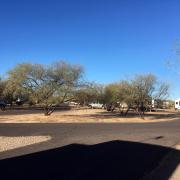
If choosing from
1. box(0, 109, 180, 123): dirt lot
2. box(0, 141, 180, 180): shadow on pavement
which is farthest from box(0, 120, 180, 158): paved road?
box(0, 109, 180, 123): dirt lot

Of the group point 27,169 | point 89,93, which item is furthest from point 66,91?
A: point 27,169

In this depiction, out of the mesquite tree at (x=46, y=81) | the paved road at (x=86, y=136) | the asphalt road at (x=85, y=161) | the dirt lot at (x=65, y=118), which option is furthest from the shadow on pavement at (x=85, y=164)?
the mesquite tree at (x=46, y=81)

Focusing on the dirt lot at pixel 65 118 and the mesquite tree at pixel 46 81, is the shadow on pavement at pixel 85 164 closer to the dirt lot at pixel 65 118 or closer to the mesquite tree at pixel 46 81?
the dirt lot at pixel 65 118

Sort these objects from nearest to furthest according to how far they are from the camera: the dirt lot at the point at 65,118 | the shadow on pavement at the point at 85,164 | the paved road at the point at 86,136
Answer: the shadow on pavement at the point at 85,164 < the paved road at the point at 86,136 < the dirt lot at the point at 65,118

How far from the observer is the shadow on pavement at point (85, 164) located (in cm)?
992

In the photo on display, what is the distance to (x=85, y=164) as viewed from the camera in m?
11.8

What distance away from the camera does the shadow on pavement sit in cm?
992

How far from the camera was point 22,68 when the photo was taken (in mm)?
48875

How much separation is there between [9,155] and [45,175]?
152 inches

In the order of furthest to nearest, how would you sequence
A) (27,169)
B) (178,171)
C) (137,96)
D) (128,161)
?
1. (137,96)
2. (128,161)
3. (178,171)
4. (27,169)

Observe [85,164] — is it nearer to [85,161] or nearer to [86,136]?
[85,161]

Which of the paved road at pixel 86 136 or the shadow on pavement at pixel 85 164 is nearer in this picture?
the shadow on pavement at pixel 85 164

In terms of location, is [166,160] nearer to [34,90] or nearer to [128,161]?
[128,161]

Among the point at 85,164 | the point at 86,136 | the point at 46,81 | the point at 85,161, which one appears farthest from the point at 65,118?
the point at 85,164
